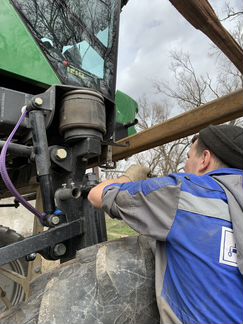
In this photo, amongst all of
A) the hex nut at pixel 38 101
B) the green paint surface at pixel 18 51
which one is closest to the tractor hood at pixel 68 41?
the green paint surface at pixel 18 51

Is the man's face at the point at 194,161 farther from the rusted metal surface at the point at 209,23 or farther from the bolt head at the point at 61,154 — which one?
the bolt head at the point at 61,154

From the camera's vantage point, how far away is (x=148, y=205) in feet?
4.48

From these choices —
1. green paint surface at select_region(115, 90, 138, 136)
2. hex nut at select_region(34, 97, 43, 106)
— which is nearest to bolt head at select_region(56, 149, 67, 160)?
hex nut at select_region(34, 97, 43, 106)

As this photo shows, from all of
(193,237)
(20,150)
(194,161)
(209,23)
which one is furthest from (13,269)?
(209,23)

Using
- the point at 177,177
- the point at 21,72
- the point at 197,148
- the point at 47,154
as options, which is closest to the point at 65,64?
the point at 21,72

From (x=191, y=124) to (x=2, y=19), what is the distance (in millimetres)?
1258

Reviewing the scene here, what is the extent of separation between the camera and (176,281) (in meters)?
1.33

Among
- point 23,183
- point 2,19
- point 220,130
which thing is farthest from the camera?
point 23,183

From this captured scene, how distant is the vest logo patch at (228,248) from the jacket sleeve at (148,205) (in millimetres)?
188

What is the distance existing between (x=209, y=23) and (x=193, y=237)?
32.8 inches

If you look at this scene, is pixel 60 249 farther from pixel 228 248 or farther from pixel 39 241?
pixel 228 248

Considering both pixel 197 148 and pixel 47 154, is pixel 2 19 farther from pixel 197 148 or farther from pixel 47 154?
pixel 197 148

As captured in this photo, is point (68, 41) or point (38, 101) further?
point (68, 41)

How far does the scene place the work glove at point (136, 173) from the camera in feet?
6.28
